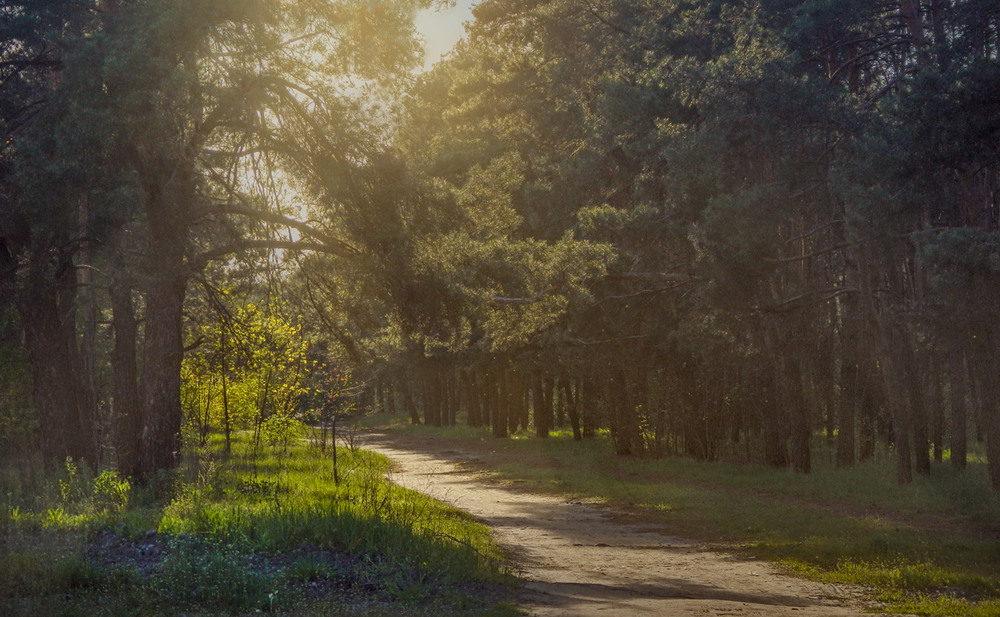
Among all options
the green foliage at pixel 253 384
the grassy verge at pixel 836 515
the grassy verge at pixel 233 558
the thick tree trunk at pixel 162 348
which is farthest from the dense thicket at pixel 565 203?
the grassy verge at pixel 233 558

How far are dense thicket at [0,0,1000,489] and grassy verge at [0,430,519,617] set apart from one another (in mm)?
4164

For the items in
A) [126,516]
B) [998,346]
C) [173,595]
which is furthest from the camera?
[998,346]

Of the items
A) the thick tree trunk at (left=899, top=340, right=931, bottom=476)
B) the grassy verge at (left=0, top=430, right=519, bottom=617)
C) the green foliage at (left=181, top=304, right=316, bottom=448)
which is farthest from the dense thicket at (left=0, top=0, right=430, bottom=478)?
the thick tree trunk at (left=899, top=340, right=931, bottom=476)

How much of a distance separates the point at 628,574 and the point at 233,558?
5171 millimetres

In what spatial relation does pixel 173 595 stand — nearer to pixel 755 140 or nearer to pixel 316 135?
pixel 316 135

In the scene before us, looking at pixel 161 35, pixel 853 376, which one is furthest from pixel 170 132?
pixel 853 376

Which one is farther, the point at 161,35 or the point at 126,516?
the point at 161,35

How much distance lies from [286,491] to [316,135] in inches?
244

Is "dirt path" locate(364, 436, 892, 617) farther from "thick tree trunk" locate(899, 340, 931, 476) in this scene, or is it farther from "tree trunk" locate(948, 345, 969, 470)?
"tree trunk" locate(948, 345, 969, 470)

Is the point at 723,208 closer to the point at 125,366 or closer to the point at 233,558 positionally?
the point at 125,366

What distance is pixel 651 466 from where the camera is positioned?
27.3 metres

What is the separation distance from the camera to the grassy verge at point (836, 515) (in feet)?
37.2

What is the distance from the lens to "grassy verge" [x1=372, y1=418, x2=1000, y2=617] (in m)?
11.3

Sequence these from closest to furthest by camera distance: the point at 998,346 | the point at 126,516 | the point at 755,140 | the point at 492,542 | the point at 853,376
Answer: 1. the point at 126,516
2. the point at 492,542
3. the point at 998,346
4. the point at 755,140
5. the point at 853,376
